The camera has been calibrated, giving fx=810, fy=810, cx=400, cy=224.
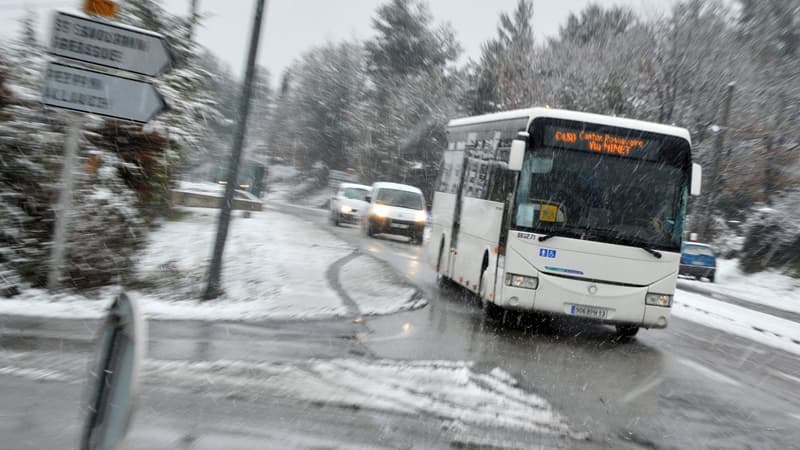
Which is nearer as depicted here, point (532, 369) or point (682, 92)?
point (532, 369)

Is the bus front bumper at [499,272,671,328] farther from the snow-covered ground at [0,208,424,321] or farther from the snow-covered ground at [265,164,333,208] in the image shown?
the snow-covered ground at [265,164,333,208]

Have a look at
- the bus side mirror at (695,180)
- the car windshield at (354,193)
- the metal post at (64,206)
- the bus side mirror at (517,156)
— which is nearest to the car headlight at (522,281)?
the bus side mirror at (517,156)

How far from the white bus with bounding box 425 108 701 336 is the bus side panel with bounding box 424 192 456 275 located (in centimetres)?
429

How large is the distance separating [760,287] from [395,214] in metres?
13.8

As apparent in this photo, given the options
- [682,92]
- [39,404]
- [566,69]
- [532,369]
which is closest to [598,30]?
[566,69]

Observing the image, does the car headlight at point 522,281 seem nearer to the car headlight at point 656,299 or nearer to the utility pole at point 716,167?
the car headlight at point 656,299

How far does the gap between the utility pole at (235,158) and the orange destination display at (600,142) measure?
13.0ft

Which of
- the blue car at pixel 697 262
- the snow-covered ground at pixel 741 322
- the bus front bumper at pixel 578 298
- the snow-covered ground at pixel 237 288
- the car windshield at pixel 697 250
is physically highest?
the car windshield at pixel 697 250

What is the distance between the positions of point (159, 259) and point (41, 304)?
468 cm

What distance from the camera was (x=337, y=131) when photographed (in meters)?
75.6

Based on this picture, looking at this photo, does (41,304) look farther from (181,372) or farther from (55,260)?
(181,372)

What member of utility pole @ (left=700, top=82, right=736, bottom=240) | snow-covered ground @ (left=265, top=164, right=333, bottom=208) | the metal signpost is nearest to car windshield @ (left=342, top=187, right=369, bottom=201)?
utility pole @ (left=700, top=82, right=736, bottom=240)

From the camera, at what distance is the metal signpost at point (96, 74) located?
912 centimetres

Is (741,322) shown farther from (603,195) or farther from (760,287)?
(760,287)
